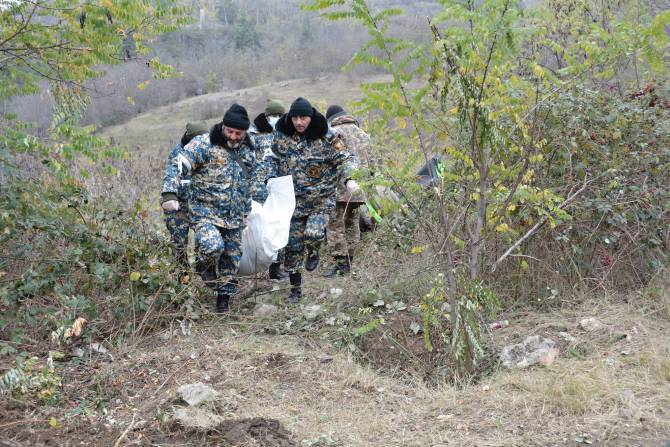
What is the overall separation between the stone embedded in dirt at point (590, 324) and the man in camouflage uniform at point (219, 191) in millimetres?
2788

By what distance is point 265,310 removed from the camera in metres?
5.59

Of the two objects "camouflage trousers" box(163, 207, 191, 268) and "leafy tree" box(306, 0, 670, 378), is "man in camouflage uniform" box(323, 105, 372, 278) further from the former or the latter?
"leafy tree" box(306, 0, 670, 378)

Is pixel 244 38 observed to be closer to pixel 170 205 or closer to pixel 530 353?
pixel 170 205

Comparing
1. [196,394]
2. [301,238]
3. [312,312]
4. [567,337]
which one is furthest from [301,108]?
[567,337]

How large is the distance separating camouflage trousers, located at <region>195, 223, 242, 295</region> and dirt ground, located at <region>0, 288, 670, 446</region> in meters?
0.57

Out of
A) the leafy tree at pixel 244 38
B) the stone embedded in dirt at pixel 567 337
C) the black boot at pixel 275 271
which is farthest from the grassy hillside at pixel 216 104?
the stone embedded in dirt at pixel 567 337

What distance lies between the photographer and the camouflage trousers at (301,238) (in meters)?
5.97

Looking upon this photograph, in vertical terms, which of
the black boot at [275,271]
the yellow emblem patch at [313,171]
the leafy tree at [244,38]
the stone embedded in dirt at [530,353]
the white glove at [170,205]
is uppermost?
the leafy tree at [244,38]

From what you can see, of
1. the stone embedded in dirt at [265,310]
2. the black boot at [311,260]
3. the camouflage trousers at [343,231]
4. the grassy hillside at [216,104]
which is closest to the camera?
the stone embedded in dirt at [265,310]

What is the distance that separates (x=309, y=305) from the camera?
5.71m

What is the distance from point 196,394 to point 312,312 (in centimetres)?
161

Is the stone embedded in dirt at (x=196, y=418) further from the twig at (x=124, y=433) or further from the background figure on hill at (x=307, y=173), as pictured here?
the background figure on hill at (x=307, y=173)

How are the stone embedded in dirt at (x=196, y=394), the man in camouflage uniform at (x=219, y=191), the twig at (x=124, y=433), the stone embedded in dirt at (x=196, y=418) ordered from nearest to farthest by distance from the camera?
the twig at (x=124, y=433), the stone embedded in dirt at (x=196, y=418), the stone embedded in dirt at (x=196, y=394), the man in camouflage uniform at (x=219, y=191)

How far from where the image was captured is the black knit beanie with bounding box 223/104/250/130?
5.35 metres
